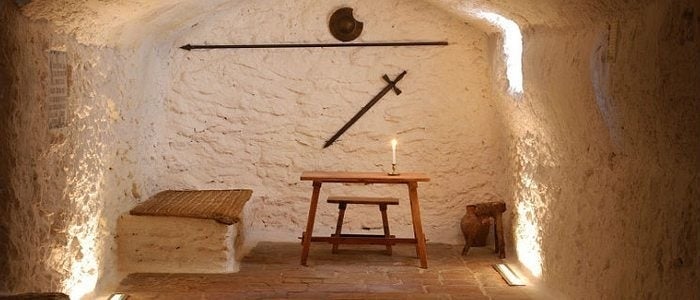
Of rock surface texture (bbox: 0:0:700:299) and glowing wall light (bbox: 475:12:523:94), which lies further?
glowing wall light (bbox: 475:12:523:94)

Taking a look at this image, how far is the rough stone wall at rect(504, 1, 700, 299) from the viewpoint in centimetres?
264

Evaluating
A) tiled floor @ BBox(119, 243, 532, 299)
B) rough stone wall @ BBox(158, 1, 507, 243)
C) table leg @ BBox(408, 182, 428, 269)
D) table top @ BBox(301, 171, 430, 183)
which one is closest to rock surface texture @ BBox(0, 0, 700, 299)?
rough stone wall @ BBox(158, 1, 507, 243)

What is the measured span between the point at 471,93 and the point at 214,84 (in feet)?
6.36

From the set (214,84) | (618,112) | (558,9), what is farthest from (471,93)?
(618,112)

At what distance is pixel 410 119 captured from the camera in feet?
19.7

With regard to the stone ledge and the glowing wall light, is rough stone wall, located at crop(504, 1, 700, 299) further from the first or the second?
the stone ledge

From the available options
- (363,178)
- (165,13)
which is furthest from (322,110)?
(165,13)

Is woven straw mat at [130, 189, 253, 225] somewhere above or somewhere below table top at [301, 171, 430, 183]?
below

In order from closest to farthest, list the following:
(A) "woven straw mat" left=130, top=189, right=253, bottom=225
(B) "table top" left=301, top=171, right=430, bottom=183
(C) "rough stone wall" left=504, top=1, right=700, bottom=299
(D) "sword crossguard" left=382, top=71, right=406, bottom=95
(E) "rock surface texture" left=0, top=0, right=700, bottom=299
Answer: (C) "rough stone wall" left=504, top=1, right=700, bottom=299, (E) "rock surface texture" left=0, top=0, right=700, bottom=299, (A) "woven straw mat" left=130, top=189, right=253, bottom=225, (B) "table top" left=301, top=171, right=430, bottom=183, (D) "sword crossguard" left=382, top=71, right=406, bottom=95

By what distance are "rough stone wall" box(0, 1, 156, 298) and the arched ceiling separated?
85 mm

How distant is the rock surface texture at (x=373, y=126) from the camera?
2.99 m

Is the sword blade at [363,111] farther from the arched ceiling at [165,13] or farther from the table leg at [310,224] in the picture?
the table leg at [310,224]

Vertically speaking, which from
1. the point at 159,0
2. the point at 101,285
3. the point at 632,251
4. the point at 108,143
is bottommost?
the point at 101,285

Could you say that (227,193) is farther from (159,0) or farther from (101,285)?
(159,0)
